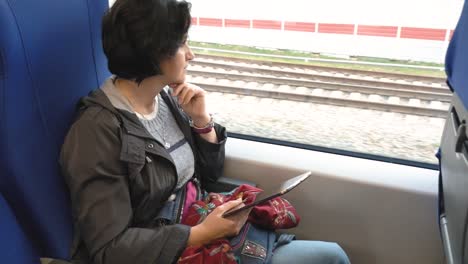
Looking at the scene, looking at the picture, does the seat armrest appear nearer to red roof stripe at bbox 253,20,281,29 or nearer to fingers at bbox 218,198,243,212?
fingers at bbox 218,198,243,212

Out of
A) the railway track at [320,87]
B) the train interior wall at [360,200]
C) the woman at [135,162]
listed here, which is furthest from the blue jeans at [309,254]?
the railway track at [320,87]

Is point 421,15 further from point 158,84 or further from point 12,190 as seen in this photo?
point 12,190

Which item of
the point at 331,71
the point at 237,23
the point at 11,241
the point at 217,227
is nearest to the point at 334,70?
the point at 331,71

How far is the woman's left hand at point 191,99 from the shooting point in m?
1.51

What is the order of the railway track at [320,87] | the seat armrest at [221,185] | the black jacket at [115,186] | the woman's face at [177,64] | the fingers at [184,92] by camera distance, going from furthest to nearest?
the railway track at [320,87] → the seat armrest at [221,185] → the fingers at [184,92] → the woman's face at [177,64] → the black jacket at [115,186]

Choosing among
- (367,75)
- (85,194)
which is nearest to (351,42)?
(367,75)

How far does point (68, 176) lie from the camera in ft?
3.92

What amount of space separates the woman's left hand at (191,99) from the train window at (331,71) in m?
0.44

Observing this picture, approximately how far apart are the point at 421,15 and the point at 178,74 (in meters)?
1.08

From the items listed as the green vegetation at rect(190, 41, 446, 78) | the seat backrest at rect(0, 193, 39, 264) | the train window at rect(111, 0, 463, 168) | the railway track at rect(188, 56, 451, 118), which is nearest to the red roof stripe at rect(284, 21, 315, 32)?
the train window at rect(111, 0, 463, 168)

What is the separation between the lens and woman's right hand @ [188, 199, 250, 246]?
129cm

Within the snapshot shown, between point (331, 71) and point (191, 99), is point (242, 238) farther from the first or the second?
point (331, 71)

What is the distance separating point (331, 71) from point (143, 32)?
3.97 ft

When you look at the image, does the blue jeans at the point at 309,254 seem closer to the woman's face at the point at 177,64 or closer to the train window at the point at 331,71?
the train window at the point at 331,71
